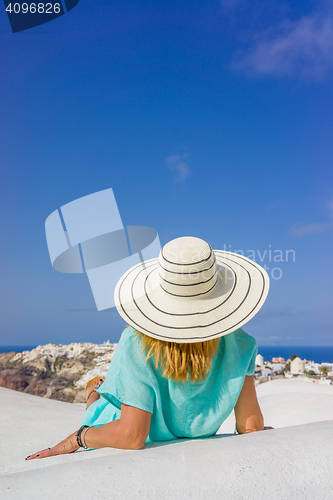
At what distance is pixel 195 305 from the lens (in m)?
1.35

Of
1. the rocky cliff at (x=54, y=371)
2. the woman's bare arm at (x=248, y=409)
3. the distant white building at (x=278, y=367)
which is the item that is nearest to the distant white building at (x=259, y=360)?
the distant white building at (x=278, y=367)

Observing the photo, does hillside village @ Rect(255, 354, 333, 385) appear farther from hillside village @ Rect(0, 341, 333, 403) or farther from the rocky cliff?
the rocky cliff

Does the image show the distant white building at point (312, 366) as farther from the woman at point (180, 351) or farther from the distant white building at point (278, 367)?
the woman at point (180, 351)

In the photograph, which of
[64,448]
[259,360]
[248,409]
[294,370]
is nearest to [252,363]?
[248,409]

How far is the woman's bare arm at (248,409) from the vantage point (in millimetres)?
1535

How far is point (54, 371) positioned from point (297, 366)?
3363mm

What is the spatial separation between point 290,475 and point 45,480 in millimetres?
665

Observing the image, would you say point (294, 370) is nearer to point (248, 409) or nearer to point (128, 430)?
point (248, 409)

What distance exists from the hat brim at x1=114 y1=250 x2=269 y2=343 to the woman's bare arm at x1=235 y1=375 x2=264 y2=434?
400 millimetres

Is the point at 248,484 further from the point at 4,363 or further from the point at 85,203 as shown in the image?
the point at 4,363

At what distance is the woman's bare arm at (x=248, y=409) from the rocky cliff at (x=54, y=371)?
2.62 metres

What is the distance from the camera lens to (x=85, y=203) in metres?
3.92

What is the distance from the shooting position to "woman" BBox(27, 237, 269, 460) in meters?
1.30

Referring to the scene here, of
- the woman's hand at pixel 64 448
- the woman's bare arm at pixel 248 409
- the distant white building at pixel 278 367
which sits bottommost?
the distant white building at pixel 278 367
